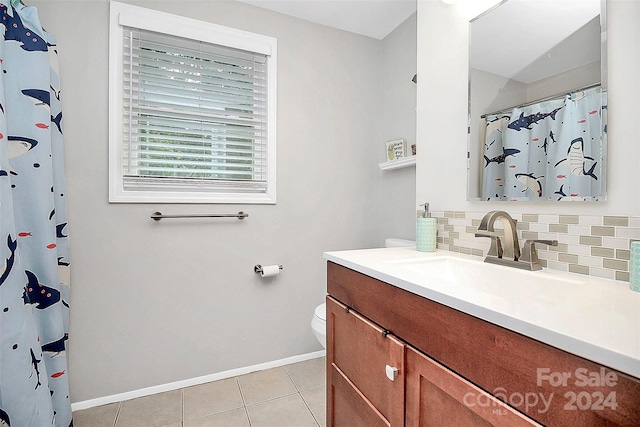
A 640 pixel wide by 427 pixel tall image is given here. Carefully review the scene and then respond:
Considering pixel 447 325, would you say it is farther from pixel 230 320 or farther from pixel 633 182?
pixel 230 320

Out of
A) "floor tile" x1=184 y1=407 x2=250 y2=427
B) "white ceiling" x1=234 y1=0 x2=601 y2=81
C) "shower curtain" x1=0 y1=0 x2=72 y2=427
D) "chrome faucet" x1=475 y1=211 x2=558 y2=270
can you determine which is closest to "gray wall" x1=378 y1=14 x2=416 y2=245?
"white ceiling" x1=234 y1=0 x2=601 y2=81

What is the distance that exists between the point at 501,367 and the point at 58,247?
1.91 metres

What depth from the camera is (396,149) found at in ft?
7.13

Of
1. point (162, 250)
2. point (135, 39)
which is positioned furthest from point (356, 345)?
point (135, 39)

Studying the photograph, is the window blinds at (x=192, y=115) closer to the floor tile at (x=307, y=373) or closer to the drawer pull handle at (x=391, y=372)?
the floor tile at (x=307, y=373)

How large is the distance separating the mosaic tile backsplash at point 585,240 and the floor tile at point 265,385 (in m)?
1.43

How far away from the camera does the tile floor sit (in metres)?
1.57

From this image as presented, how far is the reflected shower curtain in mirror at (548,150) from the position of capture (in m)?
0.92

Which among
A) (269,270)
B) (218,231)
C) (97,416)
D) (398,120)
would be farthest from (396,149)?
(97,416)

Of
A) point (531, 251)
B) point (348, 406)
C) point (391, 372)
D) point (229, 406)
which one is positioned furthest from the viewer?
point (229, 406)

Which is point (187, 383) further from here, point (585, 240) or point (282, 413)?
point (585, 240)

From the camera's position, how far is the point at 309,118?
219cm

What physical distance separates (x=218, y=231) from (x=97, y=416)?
3.76 ft

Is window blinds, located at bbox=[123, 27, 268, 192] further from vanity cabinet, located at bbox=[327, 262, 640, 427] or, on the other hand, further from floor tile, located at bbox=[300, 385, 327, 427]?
floor tile, located at bbox=[300, 385, 327, 427]
